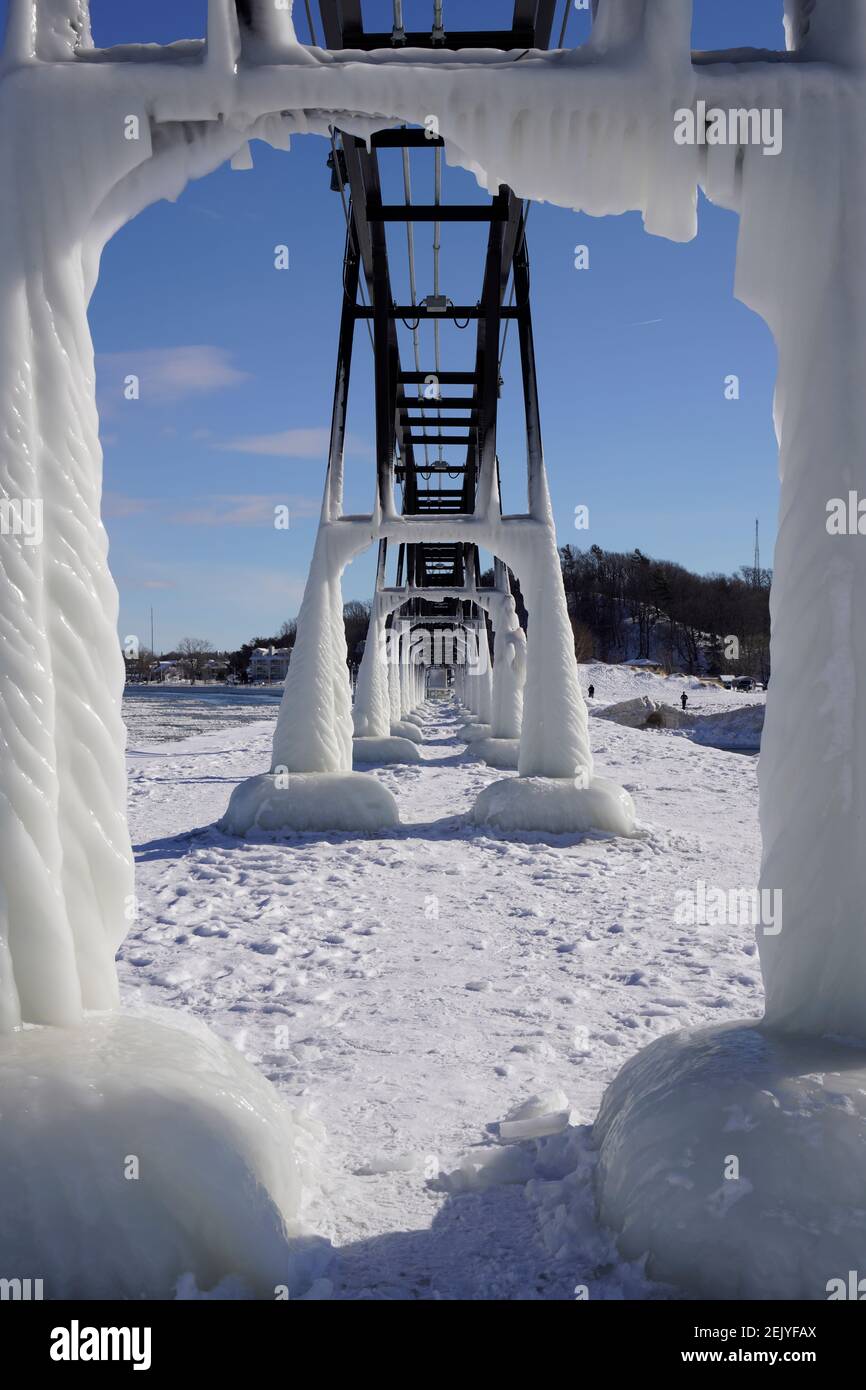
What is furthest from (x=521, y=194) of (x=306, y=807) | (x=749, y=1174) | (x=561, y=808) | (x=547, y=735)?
(x=547, y=735)

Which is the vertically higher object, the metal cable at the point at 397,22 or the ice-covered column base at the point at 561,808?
the metal cable at the point at 397,22

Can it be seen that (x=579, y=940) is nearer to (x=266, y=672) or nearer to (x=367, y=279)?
(x=367, y=279)

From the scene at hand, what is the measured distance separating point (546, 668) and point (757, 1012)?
668cm

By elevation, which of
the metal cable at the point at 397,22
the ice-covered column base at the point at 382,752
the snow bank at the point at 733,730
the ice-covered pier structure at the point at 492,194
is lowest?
the snow bank at the point at 733,730

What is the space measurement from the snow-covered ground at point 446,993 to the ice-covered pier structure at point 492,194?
35 cm

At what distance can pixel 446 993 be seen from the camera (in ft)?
18.0

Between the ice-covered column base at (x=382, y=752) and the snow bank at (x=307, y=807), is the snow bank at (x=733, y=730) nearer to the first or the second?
the ice-covered column base at (x=382, y=752)

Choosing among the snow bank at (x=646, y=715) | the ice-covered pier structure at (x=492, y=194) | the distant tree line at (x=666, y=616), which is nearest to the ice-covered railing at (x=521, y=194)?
the ice-covered pier structure at (x=492, y=194)

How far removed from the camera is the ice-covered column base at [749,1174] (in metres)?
2.34

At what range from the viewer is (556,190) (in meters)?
3.18

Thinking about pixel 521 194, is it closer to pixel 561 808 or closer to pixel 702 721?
pixel 561 808

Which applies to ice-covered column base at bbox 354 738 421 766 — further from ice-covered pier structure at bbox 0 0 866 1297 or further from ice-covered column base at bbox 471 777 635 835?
ice-covered pier structure at bbox 0 0 866 1297

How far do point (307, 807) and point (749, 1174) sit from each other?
829 centimetres
